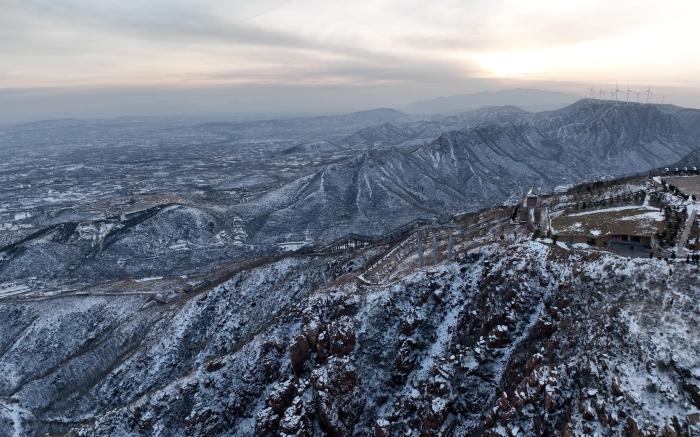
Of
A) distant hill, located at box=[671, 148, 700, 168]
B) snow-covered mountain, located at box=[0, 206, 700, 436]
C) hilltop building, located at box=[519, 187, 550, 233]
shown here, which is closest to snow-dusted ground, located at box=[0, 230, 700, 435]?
snow-covered mountain, located at box=[0, 206, 700, 436]

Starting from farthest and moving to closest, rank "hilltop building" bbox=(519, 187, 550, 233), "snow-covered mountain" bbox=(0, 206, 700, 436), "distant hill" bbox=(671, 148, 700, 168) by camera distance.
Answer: "distant hill" bbox=(671, 148, 700, 168) < "hilltop building" bbox=(519, 187, 550, 233) < "snow-covered mountain" bbox=(0, 206, 700, 436)

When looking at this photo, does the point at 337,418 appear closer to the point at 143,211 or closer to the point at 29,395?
the point at 29,395

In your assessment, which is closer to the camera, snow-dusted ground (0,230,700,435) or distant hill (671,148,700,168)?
snow-dusted ground (0,230,700,435)

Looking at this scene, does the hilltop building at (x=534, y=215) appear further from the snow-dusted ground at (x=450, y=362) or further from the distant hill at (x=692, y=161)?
the distant hill at (x=692, y=161)

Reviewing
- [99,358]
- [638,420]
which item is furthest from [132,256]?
[638,420]

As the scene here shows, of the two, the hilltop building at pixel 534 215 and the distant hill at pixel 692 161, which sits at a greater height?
the hilltop building at pixel 534 215

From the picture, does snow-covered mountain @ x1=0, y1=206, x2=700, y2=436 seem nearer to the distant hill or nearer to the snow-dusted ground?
the snow-dusted ground

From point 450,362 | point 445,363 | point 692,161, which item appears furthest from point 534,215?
point 692,161

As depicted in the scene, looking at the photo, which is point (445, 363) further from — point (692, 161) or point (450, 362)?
point (692, 161)

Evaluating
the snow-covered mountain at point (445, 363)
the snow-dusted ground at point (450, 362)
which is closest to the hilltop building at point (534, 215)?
the snow-covered mountain at point (445, 363)

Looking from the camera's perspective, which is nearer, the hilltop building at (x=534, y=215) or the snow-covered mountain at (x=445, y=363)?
the snow-covered mountain at (x=445, y=363)

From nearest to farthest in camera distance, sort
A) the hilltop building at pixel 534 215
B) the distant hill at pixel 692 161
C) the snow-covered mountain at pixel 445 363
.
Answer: the snow-covered mountain at pixel 445 363 → the hilltop building at pixel 534 215 → the distant hill at pixel 692 161
